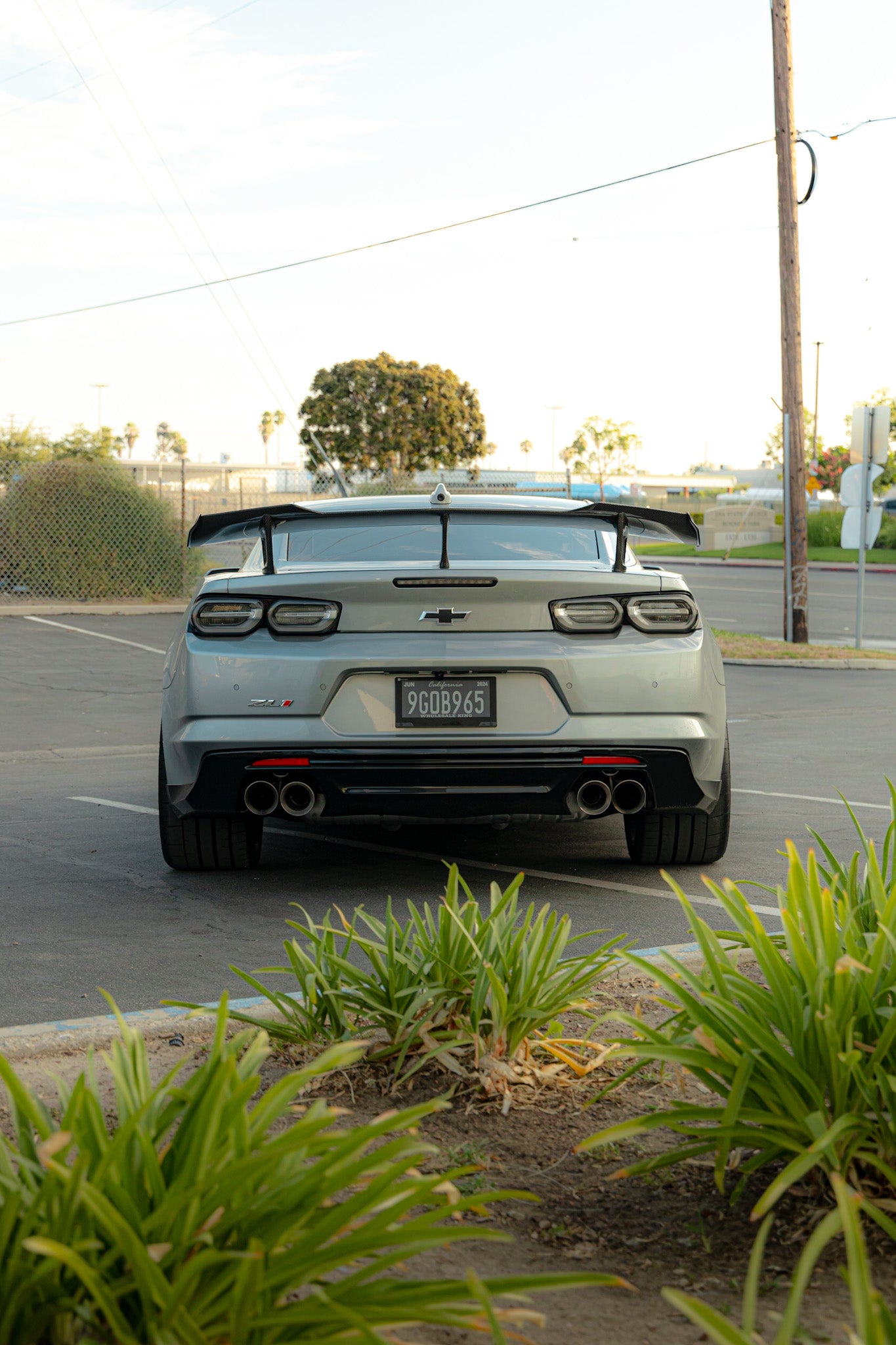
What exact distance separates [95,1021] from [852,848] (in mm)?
3867

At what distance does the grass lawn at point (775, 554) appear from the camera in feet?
147

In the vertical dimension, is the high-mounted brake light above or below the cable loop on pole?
below

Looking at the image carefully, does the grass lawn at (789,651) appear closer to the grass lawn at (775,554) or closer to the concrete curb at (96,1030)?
the concrete curb at (96,1030)

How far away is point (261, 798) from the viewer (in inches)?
202

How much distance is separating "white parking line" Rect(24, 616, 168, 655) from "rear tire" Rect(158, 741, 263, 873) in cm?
1084

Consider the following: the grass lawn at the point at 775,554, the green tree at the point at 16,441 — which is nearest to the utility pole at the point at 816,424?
the grass lawn at the point at 775,554

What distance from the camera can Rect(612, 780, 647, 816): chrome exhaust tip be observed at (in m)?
5.15

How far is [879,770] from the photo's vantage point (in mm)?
8695

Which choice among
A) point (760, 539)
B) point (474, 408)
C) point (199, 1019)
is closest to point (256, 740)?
point (199, 1019)

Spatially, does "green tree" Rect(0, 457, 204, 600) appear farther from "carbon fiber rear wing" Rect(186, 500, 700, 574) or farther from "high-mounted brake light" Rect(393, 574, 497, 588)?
"high-mounted brake light" Rect(393, 574, 497, 588)

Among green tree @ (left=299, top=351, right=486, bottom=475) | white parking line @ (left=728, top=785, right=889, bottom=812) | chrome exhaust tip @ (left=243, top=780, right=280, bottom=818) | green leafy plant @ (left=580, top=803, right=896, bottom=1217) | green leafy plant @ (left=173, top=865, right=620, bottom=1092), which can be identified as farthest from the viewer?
green tree @ (left=299, top=351, right=486, bottom=475)

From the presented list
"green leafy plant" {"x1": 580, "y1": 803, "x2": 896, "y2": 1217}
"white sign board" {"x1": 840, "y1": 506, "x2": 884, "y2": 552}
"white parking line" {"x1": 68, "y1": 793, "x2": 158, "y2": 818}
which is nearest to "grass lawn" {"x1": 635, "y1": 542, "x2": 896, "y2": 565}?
"white sign board" {"x1": 840, "y1": 506, "x2": 884, "y2": 552}

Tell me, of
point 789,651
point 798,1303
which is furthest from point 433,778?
point 789,651

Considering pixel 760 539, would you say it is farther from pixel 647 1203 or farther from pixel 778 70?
pixel 647 1203
